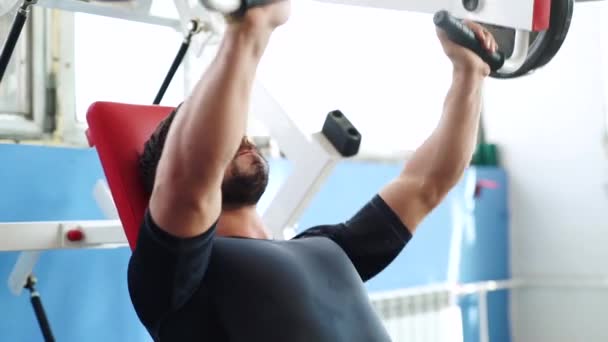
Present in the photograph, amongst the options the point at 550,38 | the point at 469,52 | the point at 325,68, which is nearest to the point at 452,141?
the point at 469,52

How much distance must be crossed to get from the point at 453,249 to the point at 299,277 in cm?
199

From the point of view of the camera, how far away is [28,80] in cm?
193

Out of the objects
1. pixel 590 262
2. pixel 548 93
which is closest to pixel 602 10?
pixel 548 93

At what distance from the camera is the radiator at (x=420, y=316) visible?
269 cm

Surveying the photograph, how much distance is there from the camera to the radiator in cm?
269

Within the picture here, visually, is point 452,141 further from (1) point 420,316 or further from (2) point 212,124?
(1) point 420,316

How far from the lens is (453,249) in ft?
10.3

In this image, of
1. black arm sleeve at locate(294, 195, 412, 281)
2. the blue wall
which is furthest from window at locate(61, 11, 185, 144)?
black arm sleeve at locate(294, 195, 412, 281)

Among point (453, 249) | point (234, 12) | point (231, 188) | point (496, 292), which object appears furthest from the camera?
point (496, 292)

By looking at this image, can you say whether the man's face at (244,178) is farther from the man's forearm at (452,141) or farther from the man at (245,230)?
the man's forearm at (452,141)

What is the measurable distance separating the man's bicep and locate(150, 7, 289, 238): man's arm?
561 millimetres

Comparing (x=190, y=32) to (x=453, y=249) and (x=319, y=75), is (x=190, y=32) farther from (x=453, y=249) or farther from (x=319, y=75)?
(x=453, y=249)

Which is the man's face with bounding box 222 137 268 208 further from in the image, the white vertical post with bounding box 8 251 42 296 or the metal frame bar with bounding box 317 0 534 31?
the white vertical post with bounding box 8 251 42 296

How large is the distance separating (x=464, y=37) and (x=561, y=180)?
231cm
